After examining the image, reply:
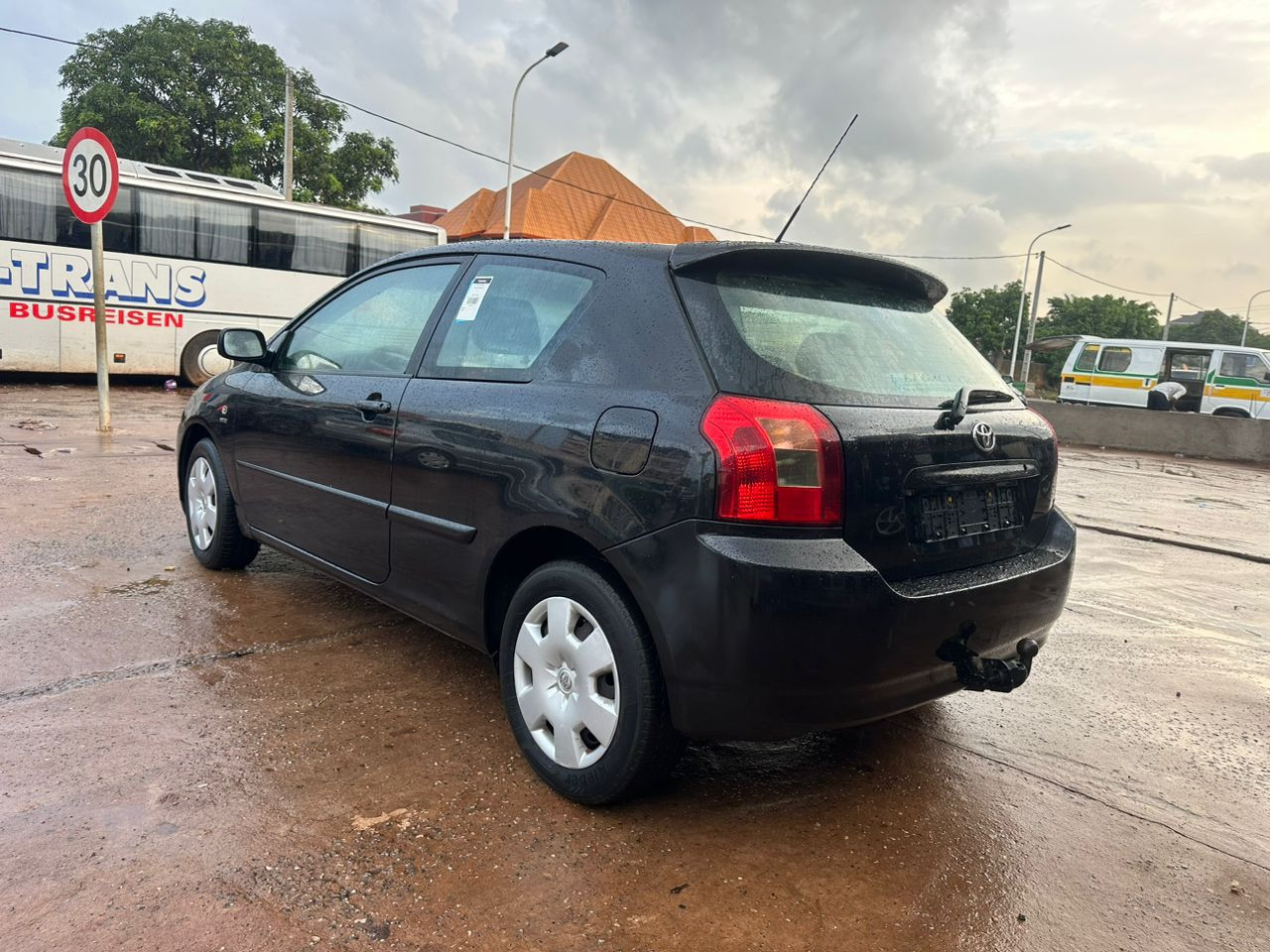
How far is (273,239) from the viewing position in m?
15.3

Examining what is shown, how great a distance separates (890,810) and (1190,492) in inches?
411

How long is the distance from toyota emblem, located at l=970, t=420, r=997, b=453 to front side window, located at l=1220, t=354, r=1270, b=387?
22433 mm

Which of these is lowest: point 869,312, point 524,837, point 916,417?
point 524,837

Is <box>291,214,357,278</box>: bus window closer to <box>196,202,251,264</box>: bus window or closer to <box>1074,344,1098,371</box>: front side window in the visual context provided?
<box>196,202,251,264</box>: bus window

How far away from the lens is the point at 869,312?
2760 mm

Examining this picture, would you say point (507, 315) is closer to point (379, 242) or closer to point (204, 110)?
point (379, 242)

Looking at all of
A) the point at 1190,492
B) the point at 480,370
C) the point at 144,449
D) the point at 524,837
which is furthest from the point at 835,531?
the point at 1190,492

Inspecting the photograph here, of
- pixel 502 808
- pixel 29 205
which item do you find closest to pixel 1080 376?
pixel 29 205

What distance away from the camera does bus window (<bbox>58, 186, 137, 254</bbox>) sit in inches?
523

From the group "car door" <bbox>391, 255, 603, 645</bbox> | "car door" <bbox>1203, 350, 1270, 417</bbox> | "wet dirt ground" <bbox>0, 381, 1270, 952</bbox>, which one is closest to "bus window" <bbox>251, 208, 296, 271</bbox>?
"wet dirt ground" <bbox>0, 381, 1270, 952</bbox>

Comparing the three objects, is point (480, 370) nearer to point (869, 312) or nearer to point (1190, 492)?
point (869, 312)

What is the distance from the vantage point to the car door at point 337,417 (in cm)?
324

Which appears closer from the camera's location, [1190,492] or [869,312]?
[869,312]

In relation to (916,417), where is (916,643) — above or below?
below
